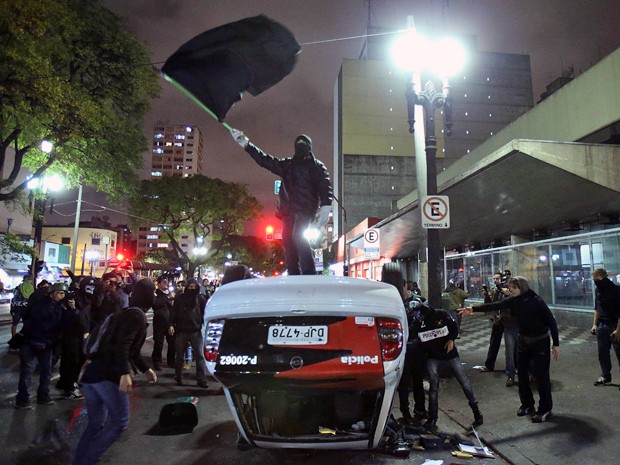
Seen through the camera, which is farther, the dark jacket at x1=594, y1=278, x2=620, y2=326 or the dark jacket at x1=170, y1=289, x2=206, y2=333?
the dark jacket at x1=170, y1=289, x2=206, y2=333

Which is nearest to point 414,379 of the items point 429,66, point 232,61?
point 232,61

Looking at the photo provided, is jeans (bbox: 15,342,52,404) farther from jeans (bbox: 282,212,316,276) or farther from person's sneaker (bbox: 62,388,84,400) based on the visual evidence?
jeans (bbox: 282,212,316,276)

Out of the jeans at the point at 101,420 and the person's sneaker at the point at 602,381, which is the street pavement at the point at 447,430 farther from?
the jeans at the point at 101,420

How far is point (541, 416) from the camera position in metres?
4.89

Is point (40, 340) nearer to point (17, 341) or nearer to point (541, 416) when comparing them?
point (17, 341)

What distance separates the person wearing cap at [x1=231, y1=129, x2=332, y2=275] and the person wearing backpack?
6.84 feet

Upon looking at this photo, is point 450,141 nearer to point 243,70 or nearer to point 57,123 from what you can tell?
point 57,123

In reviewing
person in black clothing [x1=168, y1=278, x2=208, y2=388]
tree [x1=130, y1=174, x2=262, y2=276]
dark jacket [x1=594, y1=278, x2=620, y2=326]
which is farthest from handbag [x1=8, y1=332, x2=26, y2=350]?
tree [x1=130, y1=174, x2=262, y2=276]

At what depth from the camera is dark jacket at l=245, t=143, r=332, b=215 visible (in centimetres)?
522

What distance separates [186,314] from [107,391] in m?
3.78

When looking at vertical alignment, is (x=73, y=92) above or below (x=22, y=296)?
above

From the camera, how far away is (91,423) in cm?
341

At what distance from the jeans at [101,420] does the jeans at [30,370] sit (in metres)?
3.11

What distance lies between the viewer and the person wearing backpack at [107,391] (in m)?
3.32
